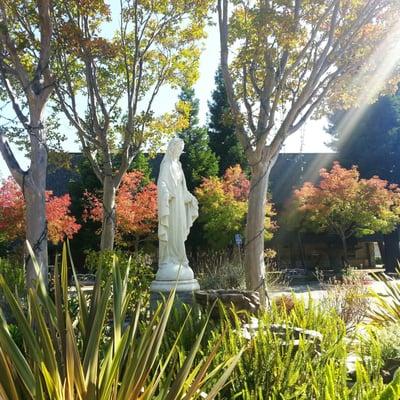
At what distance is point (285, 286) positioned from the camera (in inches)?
448

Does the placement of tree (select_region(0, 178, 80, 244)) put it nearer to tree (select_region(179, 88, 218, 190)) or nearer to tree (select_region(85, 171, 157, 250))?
tree (select_region(85, 171, 157, 250))

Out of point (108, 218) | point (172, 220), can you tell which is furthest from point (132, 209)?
point (172, 220)

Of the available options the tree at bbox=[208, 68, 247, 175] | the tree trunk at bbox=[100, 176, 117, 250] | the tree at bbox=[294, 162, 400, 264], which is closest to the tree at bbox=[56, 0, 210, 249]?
the tree trunk at bbox=[100, 176, 117, 250]

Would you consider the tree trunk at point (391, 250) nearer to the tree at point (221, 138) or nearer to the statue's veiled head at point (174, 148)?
the tree at point (221, 138)

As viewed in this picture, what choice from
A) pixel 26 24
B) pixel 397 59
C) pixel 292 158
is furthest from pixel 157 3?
pixel 292 158

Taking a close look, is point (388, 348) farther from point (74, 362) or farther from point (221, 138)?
point (221, 138)

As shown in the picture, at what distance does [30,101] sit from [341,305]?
5720mm

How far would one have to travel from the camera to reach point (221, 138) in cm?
2570

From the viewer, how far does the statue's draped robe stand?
297 inches

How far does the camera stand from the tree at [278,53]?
285 inches

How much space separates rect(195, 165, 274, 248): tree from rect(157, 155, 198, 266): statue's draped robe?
10659 millimetres

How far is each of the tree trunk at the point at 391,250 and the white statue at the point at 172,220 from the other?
18719 millimetres

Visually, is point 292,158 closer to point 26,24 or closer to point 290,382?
point 26,24

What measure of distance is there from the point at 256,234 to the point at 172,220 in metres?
1.43
